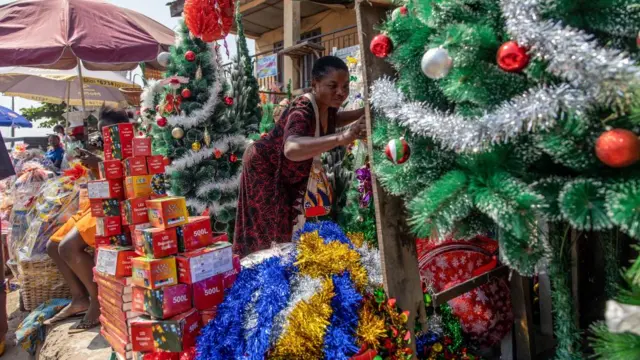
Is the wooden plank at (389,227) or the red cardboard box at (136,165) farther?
the red cardboard box at (136,165)

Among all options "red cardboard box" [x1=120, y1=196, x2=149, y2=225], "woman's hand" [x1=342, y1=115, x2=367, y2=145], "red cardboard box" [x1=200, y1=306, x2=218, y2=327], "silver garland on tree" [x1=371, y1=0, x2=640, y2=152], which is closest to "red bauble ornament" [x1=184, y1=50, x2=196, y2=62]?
"red cardboard box" [x1=120, y1=196, x2=149, y2=225]

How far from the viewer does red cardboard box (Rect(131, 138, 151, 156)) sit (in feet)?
7.38

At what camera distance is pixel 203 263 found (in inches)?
67.2

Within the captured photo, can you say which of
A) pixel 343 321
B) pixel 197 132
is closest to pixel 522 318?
pixel 343 321

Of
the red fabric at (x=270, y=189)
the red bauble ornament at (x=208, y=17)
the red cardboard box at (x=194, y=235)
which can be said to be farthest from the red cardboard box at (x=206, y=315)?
the red bauble ornament at (x=208, y=17)

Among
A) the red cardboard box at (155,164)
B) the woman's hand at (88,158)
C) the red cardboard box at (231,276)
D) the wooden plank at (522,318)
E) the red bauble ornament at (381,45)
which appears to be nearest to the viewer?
the red bauble ornament at (381,45)

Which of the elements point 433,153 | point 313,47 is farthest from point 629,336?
point 313,47

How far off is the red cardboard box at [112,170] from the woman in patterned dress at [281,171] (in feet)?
2.29

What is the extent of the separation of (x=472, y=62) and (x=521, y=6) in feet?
0.45

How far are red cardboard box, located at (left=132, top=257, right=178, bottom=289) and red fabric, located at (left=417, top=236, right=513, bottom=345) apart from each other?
1.01 metres

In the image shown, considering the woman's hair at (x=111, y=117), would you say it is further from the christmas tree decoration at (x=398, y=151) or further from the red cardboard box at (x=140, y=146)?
the christmas tree decoration at (x=398, y=151)

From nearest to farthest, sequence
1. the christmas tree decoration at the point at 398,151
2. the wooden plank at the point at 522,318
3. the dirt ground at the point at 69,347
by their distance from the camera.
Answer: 1. the christmas tree decoration at the point at 398,151
2. the wooden plank at the point at 522,318
3. the dirt ground at the point at 69,347

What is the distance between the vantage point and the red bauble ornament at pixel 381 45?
1.17 metres

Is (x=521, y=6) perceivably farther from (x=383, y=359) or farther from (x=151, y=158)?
(x=151, y=158)
